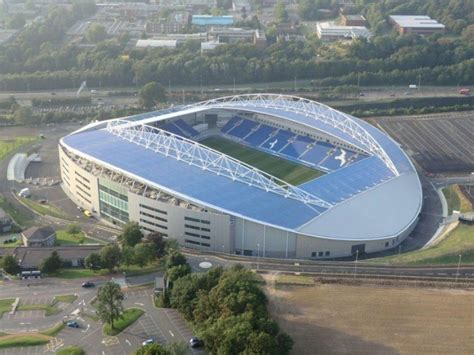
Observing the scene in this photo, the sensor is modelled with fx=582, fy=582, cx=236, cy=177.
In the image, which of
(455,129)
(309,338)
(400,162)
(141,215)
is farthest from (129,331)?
(455,129)

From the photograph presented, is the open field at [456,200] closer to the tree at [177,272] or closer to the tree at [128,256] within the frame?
the tree at [177,272]

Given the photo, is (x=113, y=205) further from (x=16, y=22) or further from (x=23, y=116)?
(x=16, y=22)

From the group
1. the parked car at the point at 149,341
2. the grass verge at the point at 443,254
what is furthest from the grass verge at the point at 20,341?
the grass verge at the point at 443,254

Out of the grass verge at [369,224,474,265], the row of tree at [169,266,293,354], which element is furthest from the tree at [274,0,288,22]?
the row of tree at [169,266,293,354]

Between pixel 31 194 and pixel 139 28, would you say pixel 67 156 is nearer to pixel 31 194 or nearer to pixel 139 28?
pixel 31 194

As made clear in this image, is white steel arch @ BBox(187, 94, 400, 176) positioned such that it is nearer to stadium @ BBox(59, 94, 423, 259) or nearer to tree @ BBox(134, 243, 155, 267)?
stadium @ BBox(59, 94, 423, 259)

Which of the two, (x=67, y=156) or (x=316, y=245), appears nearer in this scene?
(x=316, y=245)
